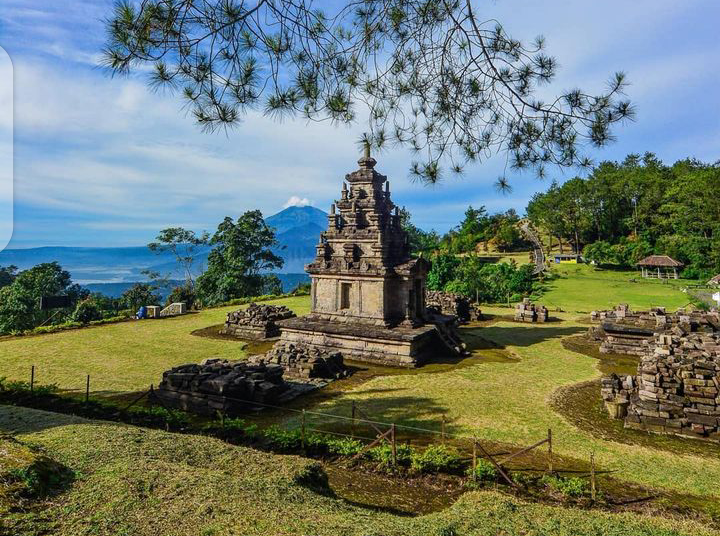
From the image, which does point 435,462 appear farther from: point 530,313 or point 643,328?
point 530,313

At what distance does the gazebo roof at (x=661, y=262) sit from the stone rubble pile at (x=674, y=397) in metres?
37.5

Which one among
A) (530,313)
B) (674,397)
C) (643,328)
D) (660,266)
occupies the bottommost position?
(674,397)

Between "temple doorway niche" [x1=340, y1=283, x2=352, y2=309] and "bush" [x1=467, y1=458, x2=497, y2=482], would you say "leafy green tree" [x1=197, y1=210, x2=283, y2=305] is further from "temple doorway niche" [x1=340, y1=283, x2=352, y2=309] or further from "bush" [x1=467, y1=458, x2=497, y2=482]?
"bush" [x1=467, y1=458, x2=497, y2=482]

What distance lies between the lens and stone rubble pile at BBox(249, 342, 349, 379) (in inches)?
554

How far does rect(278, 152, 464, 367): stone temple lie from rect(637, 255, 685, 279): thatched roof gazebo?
114 feet

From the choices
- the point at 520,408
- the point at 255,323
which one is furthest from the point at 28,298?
the point at 520,408

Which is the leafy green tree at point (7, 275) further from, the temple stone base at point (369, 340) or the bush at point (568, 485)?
the bush at point (568, 485)

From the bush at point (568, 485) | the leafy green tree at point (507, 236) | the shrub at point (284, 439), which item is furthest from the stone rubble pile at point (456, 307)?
the leafy green tree at point (507, 236)

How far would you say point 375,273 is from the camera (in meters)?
17.5

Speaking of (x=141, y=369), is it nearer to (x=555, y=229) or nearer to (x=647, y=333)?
(x=647, y=333)

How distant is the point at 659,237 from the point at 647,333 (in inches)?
1582

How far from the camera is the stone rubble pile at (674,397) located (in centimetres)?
971

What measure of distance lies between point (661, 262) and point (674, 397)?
131 ft

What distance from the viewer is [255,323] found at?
21250 millimetres
